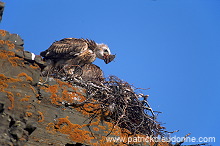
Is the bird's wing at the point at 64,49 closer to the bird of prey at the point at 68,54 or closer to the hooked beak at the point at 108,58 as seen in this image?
the bird of prey at the point at 68,54

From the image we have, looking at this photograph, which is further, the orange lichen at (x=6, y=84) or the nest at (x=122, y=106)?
the nest at (x=122, y=106)

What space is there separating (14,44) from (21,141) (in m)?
1.43

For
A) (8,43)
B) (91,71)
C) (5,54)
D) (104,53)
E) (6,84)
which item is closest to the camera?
(6,84)

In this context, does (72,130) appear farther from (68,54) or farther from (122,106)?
(68,54)

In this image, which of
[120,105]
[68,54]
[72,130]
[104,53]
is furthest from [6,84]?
[104,53]

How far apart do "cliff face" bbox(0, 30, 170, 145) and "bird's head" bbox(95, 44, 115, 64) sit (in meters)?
3.02

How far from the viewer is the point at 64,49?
821 cm

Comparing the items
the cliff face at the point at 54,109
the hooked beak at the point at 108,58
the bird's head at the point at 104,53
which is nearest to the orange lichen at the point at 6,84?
the cliff face at the point at 54,109

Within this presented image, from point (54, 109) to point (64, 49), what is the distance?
3505mm

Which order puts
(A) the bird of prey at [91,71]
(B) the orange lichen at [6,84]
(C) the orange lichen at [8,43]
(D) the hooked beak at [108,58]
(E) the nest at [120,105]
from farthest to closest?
(D) the hooked beak at [108,58] < (A) the bird of prey at [91,71] < (E) the nest at [120,105] < (C) the orange lichen at [8,43] < (B) the orange lichen at [6,84]

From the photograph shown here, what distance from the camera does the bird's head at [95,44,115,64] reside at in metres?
9.17

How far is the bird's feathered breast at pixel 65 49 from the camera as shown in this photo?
817cm

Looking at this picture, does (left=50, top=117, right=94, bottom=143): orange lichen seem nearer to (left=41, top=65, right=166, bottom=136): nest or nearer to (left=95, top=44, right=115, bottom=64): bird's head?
(left=41, top=65, right=166, bottom=136): nest

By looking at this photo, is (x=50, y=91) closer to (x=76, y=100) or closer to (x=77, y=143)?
(x=76, y=100)
